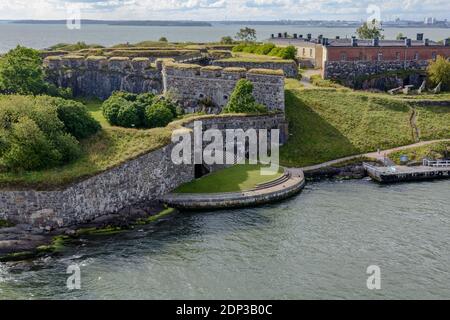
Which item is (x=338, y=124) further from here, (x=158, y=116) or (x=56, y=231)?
(x=56, y=231)

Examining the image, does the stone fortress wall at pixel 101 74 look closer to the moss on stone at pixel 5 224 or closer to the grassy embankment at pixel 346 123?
the grassy embankment at pixel 346 123

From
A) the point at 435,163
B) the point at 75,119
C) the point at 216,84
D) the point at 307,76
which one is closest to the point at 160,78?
the point at 216,84

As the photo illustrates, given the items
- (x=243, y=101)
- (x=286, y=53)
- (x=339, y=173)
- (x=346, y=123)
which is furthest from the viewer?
(x=286, y=53)

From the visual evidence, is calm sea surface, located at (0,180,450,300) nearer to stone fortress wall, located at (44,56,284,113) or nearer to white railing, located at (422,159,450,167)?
white railing, located at (422,159,450,167)

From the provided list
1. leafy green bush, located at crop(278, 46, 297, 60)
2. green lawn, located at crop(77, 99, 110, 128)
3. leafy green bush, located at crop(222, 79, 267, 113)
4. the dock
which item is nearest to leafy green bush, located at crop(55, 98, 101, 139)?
green lawn, located at crop(77, 99, 110, 128)

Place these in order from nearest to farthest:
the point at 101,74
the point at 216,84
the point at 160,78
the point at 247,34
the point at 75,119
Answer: the point at 75,119 → the point at 216,84 → the point at 160,78 → the point at 101,74 → the point at 247,34

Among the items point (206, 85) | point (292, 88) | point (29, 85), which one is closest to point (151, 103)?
point (206, 85)

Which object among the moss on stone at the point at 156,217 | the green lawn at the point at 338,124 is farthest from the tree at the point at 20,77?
the green lawn at the point at 338,124
